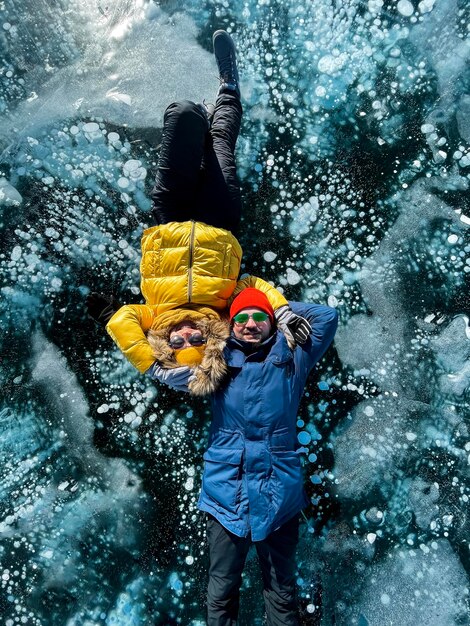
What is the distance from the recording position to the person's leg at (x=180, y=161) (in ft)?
6.09

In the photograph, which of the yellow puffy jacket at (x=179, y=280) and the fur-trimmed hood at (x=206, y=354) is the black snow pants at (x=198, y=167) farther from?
the fur-trimmed hood at (x=206, y=354)

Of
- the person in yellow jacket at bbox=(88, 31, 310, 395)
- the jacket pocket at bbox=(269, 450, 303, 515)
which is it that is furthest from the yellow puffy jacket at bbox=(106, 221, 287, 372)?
the jacket pocket at bbox=(269, 450, 303, 515)

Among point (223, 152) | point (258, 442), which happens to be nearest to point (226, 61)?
point (223, 152)

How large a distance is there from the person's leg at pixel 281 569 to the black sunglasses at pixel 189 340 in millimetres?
816

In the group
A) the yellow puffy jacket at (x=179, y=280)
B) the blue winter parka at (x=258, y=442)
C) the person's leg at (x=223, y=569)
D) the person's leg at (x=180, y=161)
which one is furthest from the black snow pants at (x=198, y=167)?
the person's leg at (x=223, y=569)

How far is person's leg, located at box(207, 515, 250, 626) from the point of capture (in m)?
1.78

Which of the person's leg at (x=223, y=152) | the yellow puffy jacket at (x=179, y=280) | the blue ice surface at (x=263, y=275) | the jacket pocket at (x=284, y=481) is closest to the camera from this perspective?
the jacket pocket at (x=284, y=481)

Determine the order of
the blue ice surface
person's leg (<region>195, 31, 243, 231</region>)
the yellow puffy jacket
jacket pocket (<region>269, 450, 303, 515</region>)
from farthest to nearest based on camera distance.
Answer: the blue ice surface → person's leg (<region>195, 31, 243, 231</region>) → the yellow puffy jacket → jacket pocket (<region>269, 450, 303, 515</region>)

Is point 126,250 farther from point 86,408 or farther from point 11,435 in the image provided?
point 11,435

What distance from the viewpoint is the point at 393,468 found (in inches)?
82.7

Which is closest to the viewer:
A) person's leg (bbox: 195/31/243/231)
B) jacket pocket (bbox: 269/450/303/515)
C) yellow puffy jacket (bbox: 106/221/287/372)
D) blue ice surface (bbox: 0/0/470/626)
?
jacket pocket (bbox: 269/450/303/515)

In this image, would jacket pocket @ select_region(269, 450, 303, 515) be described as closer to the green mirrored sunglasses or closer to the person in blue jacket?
the person in blue jacket

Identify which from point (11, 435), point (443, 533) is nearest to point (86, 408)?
point (11, 435)

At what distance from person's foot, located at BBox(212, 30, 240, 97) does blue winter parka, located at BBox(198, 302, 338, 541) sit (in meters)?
1.20
